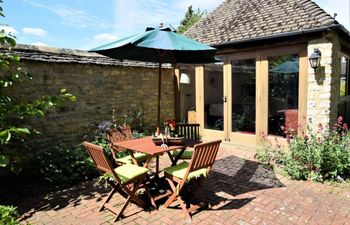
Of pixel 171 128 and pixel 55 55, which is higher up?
pixel 55 55

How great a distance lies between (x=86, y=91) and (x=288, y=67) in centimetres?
503

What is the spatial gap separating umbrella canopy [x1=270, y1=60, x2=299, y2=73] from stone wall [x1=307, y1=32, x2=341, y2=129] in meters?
0.33

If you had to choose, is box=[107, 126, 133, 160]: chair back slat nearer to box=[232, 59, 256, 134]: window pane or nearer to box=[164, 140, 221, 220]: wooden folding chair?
box=[164, 140, 221, 220]: wooden folding chair

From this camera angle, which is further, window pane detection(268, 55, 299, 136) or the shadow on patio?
window pane detection(268, 55, 299, 136)

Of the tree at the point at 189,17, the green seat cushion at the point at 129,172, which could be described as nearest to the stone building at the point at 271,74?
the green seat cushion at the point at 129,172

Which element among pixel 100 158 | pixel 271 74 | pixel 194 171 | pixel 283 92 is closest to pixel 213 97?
pixel 271 74

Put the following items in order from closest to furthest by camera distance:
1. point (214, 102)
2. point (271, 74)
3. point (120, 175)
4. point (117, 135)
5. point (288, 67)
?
point (120, 175)
point (117, 135)
point (288, 67)
point (271, 74)
point (214, 102)

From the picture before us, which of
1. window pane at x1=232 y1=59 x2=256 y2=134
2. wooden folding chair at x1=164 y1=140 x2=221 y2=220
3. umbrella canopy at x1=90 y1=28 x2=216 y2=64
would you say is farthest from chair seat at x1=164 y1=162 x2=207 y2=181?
window pane at x1=232 y1=59 x2=256 y2=134

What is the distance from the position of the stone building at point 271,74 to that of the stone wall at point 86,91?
1492 millimetres

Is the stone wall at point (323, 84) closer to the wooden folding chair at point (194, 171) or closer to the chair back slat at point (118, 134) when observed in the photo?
the wooden folding chair at point (194, 171)

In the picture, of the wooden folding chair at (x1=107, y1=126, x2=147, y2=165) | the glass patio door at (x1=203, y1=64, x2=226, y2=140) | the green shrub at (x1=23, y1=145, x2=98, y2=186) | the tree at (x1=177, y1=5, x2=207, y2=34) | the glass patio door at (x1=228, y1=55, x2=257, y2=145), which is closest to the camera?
the wooden folding chair at (x1=107, y1=126, x2=147, y2=165)

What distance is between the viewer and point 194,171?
3.40 m

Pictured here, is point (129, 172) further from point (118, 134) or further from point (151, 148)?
point (118, 134)

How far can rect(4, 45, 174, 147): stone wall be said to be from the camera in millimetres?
5500
